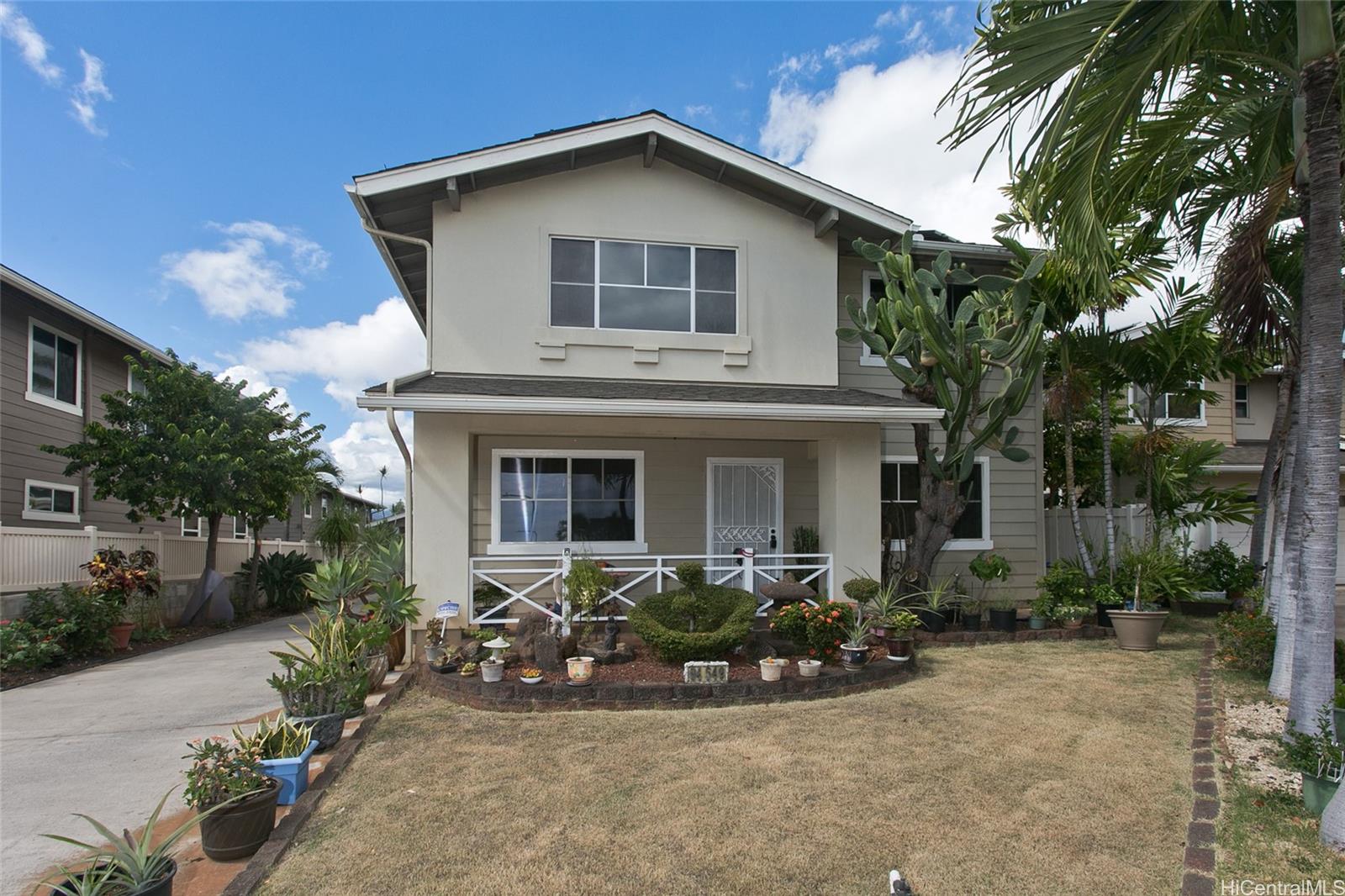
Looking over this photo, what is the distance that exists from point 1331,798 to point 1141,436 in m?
9.40

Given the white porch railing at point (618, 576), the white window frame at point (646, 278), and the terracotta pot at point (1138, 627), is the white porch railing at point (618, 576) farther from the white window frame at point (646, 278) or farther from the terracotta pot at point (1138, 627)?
the terracotta pot at point (1138, 627)

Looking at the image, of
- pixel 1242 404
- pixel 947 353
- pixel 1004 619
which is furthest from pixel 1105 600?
pixel 1242 404

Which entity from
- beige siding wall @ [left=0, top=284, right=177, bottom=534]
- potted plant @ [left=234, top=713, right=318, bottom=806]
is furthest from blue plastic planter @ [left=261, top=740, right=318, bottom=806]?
beige siding wall @ [left=0, top=284, right=177, bottom=534]

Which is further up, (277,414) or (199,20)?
(199,20)

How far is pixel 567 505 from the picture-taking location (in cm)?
1004

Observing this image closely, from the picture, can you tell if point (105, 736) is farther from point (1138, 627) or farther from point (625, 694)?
point (1138, 627)

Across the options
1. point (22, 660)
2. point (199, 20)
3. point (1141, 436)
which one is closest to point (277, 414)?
point (22, 660)

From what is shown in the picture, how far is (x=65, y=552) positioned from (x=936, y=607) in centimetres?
1326

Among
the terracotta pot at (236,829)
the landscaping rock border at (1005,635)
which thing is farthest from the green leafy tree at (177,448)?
the landscaping rock border at (1005,635)

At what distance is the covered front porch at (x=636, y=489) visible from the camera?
28.4ft

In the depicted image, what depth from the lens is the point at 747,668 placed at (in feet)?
24.9

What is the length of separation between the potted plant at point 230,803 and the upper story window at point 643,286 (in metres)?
6.66

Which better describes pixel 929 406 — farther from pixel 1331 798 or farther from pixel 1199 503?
pixel 1199 503

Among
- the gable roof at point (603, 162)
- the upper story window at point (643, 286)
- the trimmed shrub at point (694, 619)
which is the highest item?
the gable roof at point (603, 162)
